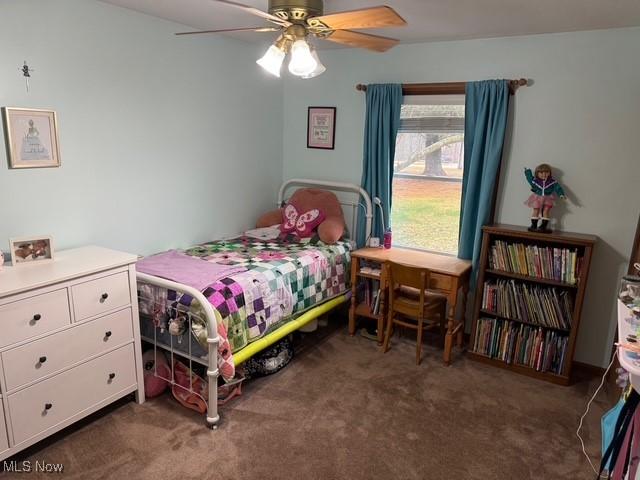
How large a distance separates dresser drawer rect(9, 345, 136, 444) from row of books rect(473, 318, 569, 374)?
96.9 inches

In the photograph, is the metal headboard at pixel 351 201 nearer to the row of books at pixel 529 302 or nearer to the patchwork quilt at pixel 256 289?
the patchwork quilt at pixel 256 289

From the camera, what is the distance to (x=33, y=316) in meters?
2.10

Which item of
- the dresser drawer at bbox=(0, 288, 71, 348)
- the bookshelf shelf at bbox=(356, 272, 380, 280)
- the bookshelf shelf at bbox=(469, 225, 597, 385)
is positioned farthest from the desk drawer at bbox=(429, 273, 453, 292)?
the dresser drawer at bbox=(0, 288, 71, 348)

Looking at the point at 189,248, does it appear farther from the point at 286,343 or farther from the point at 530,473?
the point at 530,473

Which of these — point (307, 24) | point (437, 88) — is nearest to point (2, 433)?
point (307, 24)

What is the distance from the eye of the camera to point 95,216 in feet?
9.42

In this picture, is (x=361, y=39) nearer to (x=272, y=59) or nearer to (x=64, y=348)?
(x=272, y=59)

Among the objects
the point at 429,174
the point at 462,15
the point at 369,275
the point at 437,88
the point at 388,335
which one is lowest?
the point at 388,335

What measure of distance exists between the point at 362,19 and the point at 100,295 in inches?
74.8

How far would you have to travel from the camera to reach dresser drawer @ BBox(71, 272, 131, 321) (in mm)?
2283

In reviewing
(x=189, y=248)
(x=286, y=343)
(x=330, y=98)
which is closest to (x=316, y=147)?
(x=330, y=98)

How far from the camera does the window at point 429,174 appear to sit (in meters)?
3.57

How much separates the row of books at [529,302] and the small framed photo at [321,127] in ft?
6.22

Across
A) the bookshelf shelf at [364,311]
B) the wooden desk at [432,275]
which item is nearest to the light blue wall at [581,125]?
the wooden desk at [432,275]
